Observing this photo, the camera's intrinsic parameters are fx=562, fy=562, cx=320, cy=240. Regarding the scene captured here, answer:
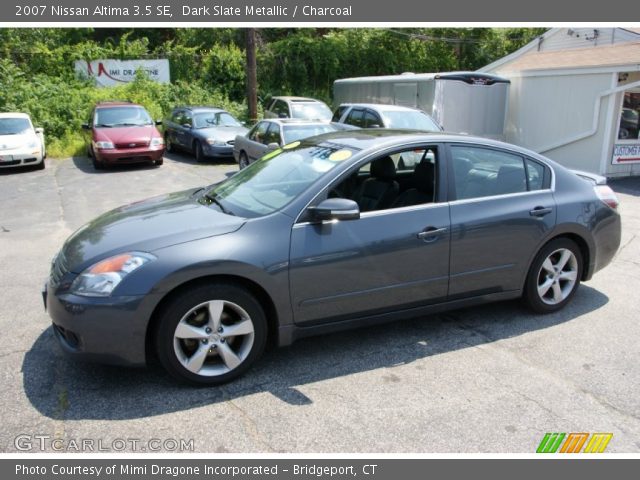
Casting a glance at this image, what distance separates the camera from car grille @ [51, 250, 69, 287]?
3.49 meters

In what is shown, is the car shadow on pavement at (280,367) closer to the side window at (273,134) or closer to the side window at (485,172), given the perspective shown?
the side window at (485,172)

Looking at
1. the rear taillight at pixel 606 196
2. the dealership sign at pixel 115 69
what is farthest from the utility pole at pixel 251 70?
the rear taillight at pixel 606 196

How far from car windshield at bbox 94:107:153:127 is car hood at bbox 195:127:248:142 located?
1365 millimetres

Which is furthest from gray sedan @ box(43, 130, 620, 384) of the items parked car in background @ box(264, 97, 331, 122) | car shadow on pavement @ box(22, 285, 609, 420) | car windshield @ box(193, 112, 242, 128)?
car windshield @ box(193, 112, 242, 128)

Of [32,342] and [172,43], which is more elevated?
[172,43]

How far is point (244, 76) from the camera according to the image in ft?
82.3

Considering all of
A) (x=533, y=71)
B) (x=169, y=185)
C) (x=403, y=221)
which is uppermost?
(x=533, y=71)

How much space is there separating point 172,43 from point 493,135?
57.3 ft

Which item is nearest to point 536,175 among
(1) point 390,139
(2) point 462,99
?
(1) point 390,139

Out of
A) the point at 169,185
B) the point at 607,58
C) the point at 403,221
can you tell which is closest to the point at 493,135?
the point at 607,58

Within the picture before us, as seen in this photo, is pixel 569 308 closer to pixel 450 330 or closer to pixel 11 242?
pixel 450 330

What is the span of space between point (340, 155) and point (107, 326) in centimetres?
195

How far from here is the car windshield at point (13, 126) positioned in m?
13.9

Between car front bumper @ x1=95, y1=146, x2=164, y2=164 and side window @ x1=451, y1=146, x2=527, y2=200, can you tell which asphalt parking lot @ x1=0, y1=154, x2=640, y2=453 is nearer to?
side window @ x1=451, y1=146, x2=527, y2=200
